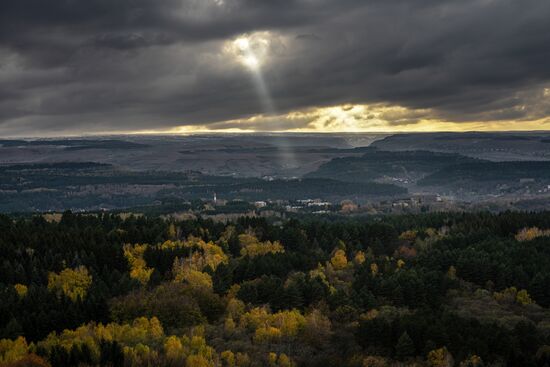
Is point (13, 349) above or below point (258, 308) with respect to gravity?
above

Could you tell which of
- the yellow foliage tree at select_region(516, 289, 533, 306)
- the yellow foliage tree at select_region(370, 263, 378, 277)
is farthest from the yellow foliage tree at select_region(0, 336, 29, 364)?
the yellow foliage tree at select_region(516, 289, 533, 306)

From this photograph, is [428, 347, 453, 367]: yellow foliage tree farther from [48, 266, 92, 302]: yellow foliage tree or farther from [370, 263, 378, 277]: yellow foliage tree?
[48, 266, 92, 302]: yellow foliage tree

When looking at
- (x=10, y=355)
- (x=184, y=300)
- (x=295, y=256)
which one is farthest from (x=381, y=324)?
(x=295, y=256)

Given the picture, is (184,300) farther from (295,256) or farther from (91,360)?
(295,256)

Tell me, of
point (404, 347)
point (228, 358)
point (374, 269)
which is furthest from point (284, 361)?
point (374, 269)

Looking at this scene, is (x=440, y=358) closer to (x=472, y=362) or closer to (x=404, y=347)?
(x=472, y=362)
